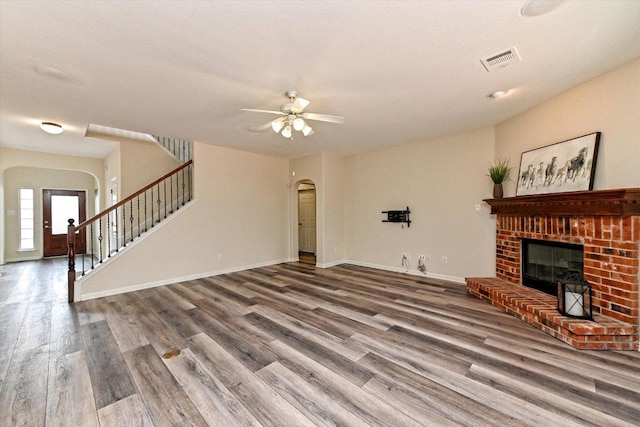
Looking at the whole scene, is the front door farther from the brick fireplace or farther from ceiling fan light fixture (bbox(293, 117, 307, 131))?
the brick fireplace

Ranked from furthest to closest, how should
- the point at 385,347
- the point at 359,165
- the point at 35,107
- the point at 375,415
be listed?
1. the point at 359,165
2. the point at 35,107
3. the point at 385,347
4. the point at 375,415

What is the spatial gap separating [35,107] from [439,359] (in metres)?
5.58

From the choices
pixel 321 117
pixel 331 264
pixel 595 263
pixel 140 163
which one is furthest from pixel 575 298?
pixel 140 163

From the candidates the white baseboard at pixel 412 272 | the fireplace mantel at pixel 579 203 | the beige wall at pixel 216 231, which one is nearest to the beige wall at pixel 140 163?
the beige wall at pixel 216 231

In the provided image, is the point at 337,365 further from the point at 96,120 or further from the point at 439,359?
the point at 96,120

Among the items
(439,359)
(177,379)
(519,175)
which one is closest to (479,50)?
(519,175)

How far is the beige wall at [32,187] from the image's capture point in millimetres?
6762

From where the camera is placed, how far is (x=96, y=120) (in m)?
3.87

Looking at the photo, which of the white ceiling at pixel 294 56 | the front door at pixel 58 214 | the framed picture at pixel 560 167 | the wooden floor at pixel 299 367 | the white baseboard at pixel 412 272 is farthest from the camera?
the front door at pixel 58 214

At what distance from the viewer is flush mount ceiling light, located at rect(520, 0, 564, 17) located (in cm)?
171

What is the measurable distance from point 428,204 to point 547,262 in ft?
6.65

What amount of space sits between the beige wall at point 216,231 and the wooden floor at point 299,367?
829mm

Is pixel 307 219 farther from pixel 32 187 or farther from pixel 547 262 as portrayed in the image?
pixel 32 187

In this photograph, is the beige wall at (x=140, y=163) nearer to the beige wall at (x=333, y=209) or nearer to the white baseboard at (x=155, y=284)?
the white baseboard at (x=155, y=284)
